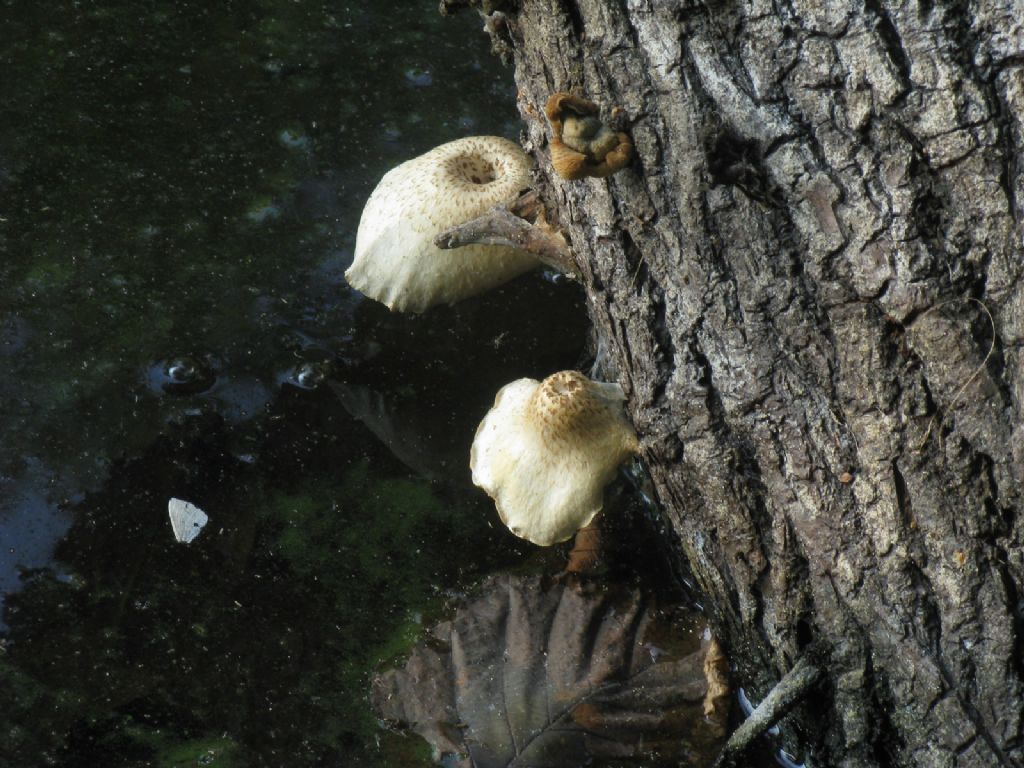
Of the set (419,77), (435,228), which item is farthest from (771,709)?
(419,77)

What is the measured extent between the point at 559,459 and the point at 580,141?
75cm

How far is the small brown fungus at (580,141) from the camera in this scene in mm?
1734

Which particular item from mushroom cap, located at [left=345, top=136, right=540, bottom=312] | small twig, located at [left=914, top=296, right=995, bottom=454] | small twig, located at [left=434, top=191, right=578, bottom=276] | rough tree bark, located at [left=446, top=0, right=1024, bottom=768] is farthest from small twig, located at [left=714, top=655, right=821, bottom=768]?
mushroom cap, located at [left=345, top=136, right=540, bottom=312]

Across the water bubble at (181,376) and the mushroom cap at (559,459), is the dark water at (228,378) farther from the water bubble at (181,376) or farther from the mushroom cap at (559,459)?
the mushroom cap at (559,459)

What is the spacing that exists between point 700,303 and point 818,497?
17.4 inches

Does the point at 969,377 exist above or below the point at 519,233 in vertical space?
above

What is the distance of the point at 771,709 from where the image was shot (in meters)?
1.93

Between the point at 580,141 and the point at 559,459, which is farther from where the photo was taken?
the point at 559,459

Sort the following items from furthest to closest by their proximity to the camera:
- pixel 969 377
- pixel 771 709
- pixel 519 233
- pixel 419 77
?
pixel 419 77 < pixel 519 233 < pixel 771 709 < pixel 969 377

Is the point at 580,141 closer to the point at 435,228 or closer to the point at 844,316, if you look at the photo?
the point at 844,316

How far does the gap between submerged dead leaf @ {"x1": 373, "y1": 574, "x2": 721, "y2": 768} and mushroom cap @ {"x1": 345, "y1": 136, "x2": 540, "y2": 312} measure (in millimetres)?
843

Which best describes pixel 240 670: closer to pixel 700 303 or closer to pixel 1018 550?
pixel 700 303

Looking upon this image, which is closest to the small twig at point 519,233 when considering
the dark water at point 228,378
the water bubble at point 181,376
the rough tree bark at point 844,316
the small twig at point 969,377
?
the rough tree bark at point 844,316

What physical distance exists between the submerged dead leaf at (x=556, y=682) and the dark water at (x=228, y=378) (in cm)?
8
